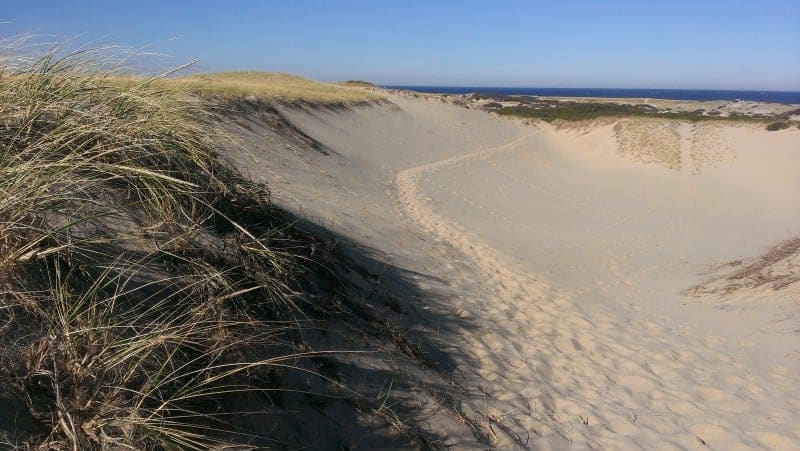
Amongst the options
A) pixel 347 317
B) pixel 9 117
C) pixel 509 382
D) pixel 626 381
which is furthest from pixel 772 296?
pixel 9 117

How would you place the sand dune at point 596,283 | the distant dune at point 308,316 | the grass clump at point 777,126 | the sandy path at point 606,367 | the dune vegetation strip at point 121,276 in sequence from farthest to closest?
1. the grass clump at point 777,126
2. the sand dune at point 596,283
3. the sandy path at point 606,367
4. the distant dune at point 308,316
5. the dune vegetation strip at point 121,276

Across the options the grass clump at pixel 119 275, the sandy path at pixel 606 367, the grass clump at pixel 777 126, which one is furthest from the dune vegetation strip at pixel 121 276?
the grass clump at pixel 777 126

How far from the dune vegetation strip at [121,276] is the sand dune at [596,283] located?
1277 mm

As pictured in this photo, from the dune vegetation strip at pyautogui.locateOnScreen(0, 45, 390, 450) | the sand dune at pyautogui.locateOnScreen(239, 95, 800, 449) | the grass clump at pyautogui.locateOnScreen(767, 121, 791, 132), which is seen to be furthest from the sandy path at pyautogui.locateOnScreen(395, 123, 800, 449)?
the grass clump at pyautogui.locateOnScreen(767, 121, 791, 132)

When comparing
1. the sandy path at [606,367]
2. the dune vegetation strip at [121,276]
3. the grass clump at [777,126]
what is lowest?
the sandy path at [606,367]

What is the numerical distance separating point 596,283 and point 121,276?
22.3 ft

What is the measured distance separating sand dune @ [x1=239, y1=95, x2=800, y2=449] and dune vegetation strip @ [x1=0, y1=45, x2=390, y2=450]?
1277 mm

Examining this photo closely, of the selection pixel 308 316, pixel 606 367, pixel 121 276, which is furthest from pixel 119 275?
pixel 606 367

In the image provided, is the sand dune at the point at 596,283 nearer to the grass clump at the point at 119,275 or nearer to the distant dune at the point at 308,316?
the distant dune at the point at 308,316

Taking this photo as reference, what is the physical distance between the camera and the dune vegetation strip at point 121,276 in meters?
1.73

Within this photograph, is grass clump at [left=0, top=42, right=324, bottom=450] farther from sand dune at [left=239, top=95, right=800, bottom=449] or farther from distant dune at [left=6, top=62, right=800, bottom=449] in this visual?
sand dune at [left=239, top=95, right=800, bottom=449]

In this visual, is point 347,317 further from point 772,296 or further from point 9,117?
point 772,296

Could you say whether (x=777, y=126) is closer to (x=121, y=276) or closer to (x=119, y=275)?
(x=121, y=276)

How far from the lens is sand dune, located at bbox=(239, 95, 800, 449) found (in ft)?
12.2
